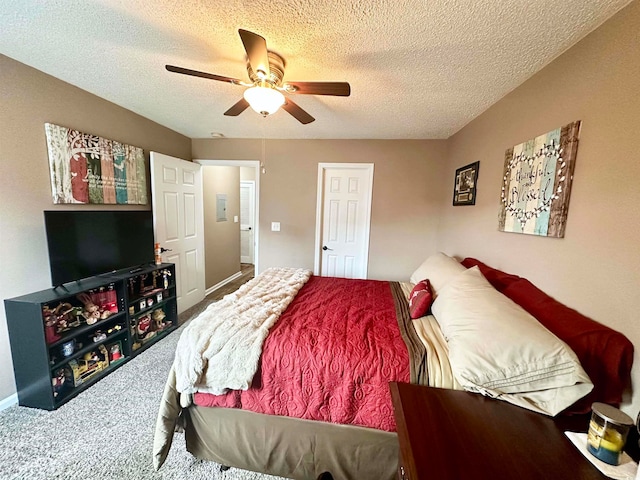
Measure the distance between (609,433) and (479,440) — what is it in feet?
1.17

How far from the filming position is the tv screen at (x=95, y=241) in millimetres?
1866

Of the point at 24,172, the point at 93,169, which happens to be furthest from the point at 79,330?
the point at 93,169

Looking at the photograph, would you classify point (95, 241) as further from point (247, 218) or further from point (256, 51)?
point (247, 218)

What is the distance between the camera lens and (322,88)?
152cm

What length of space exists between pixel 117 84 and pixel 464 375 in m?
3.08

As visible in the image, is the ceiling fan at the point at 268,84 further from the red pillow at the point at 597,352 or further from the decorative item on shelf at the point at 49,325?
the decorative item on shelf at the point at 49,325

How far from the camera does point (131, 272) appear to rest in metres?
2.42

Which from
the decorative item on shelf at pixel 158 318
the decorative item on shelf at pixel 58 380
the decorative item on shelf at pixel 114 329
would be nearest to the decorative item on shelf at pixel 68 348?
the decorative item on shelf at pixel 58 380

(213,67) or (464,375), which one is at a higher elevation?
(213,67)

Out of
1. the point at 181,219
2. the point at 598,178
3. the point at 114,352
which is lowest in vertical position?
the point at 114,352

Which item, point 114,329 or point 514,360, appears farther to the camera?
point 114,329

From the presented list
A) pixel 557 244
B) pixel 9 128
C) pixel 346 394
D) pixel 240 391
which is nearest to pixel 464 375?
pixel 346 394

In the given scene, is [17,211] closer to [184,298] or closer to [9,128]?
[9,128]

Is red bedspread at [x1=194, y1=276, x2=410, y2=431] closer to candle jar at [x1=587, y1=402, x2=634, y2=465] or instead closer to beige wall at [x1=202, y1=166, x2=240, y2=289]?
candle jar at [x1=587, y1=402, x2=634, y2=465]
